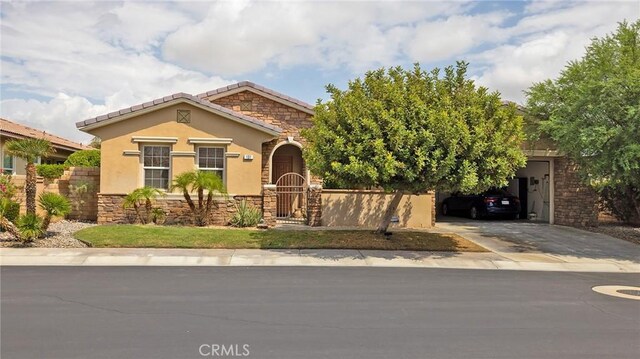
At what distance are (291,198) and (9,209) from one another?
9.34m

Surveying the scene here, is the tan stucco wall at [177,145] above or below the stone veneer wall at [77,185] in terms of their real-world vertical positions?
above

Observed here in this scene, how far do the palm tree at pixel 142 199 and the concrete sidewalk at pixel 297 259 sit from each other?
11.3 ft

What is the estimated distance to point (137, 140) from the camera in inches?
652

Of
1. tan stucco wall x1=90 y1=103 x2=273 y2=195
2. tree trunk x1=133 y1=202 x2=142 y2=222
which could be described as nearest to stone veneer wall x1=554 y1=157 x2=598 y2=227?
tan stucco wall x1=90 y1=103 x2=273 y2=195

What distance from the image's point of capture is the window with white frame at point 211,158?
56.1 ft

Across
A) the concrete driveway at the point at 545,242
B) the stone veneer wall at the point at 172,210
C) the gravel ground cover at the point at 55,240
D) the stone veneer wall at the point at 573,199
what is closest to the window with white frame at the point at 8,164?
the stone veneer wall at the point at 172,210

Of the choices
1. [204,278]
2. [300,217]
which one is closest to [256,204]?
[300,217]

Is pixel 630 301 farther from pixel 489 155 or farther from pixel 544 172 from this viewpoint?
pixel 544 172

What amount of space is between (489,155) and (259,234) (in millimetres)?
6783

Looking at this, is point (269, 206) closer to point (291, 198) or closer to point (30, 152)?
point (291, 198)

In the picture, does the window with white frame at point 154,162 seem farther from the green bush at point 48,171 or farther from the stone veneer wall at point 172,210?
the green bush at point 48,171

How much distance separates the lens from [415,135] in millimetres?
11242

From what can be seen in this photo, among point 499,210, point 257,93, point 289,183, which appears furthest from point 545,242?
point 257,93

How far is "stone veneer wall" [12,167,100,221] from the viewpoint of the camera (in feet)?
54.8
